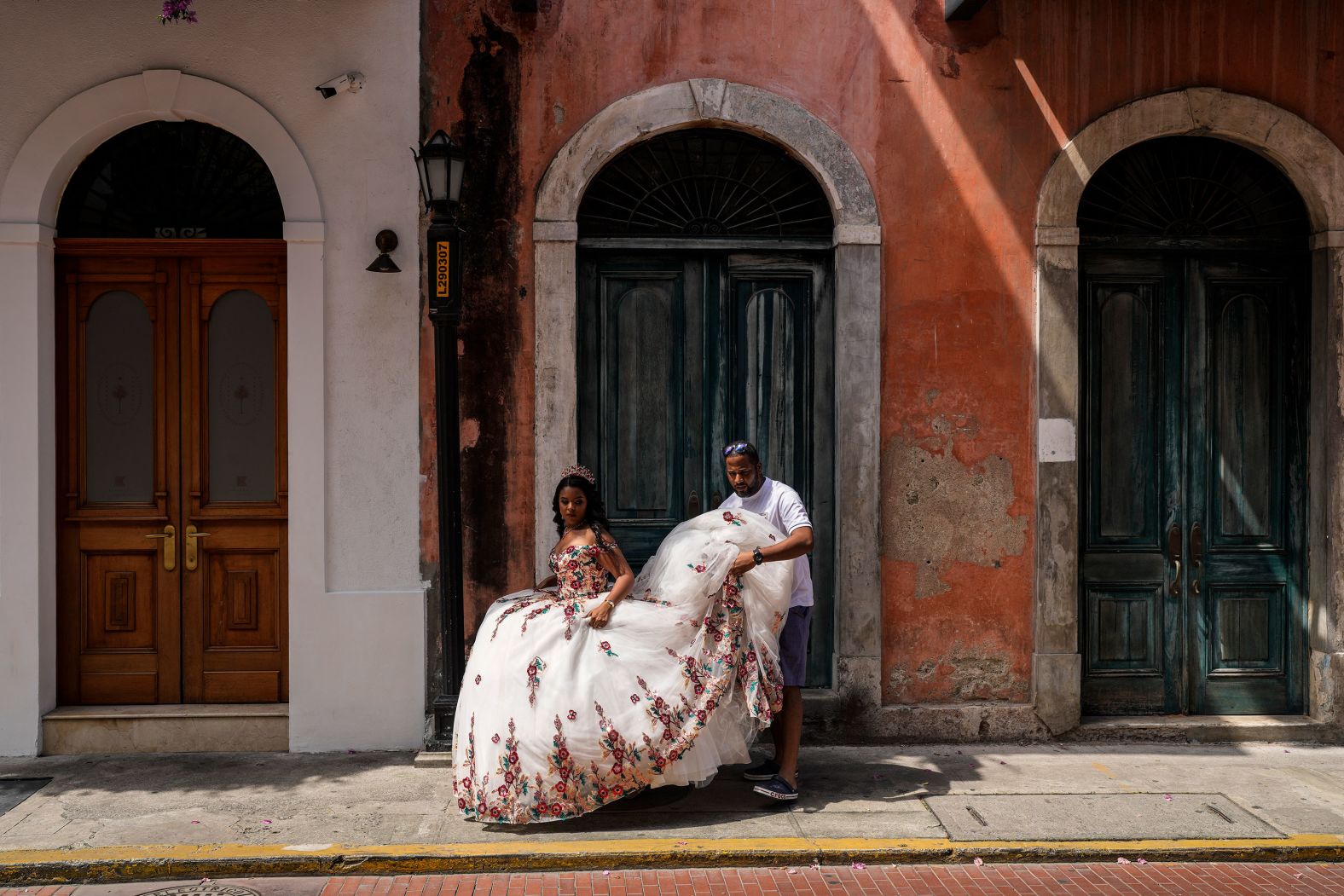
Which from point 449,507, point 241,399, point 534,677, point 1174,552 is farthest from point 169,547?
point 1174,552

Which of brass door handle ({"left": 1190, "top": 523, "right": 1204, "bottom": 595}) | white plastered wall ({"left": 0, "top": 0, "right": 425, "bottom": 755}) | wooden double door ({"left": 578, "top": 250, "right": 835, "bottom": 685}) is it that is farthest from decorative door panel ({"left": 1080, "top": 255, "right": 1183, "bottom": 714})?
white plastered wall ({"left": 0, "top": 0, "right": 425, "bottom": 755})

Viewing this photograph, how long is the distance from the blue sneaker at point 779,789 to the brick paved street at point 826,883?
25.1 inches

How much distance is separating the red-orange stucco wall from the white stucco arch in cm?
180

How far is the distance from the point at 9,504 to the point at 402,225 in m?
2.95

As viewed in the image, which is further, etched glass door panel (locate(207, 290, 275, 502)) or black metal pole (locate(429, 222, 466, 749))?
etched glass door panel (locate(207, 290, 275, 502))

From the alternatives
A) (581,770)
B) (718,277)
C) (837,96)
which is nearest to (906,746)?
(581,770)

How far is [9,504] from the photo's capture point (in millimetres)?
6594

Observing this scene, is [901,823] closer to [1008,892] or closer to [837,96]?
[1008,892]

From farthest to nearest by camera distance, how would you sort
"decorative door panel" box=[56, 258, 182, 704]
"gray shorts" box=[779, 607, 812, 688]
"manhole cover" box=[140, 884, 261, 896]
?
1. "decorative door panel" box=[56, 258, 182, 704]
2. "gray shorts" box=[779, 607, 812, 688]
3. "manhole cover" box=[140, 884, 261, 896]

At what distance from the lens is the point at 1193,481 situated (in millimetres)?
7250

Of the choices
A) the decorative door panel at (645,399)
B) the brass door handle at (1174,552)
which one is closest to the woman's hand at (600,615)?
the decorative door panel at (645,399)

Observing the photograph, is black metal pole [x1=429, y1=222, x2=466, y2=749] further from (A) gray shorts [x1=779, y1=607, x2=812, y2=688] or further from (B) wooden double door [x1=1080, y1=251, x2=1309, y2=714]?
(B) wooden double door [x1=1080, y1=251, x2=1309, y2=714]

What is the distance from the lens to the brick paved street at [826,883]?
15.7 ft

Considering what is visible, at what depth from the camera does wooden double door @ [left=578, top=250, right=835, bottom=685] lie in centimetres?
702
